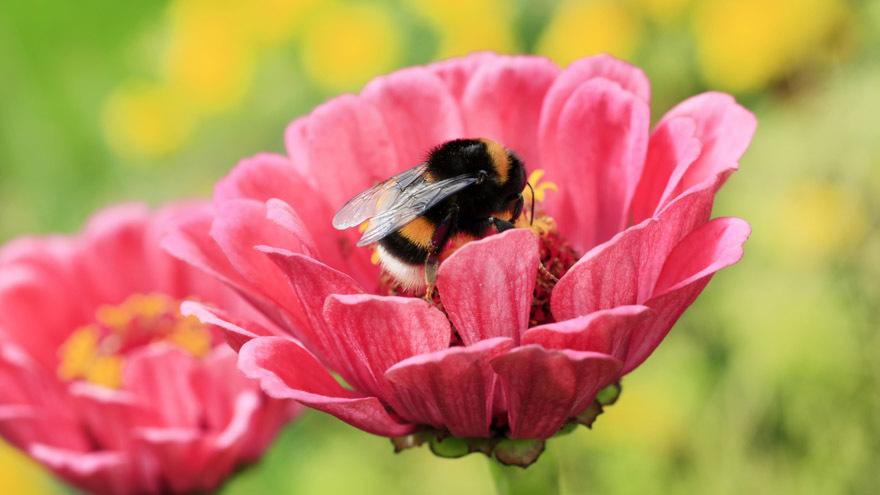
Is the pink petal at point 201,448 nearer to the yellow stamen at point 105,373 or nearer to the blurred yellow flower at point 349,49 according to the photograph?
the yellow stamen at point 105,373

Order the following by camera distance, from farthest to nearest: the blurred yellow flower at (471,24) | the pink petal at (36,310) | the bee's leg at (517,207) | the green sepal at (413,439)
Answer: the blurred yellow flower at (471,24)
the pink petal at (36,310)
the bee's leg at (517,207)
the green sepal at (413,439)

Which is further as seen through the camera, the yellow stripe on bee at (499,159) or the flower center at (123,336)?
the flower center at (123,336)

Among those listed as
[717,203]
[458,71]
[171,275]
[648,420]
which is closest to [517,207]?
[458,71]

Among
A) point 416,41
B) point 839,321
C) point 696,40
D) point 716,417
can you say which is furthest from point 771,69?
point 416,41

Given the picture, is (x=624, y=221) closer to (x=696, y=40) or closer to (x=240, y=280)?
(x=240, y=280)

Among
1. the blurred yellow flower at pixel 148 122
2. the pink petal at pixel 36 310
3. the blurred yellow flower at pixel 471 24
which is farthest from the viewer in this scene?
the blurred yellow flower at pixel 148 122

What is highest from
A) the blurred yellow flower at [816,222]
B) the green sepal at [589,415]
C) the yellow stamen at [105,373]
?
the green sepal at [589,415]

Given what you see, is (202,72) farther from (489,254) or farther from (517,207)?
(489,254)

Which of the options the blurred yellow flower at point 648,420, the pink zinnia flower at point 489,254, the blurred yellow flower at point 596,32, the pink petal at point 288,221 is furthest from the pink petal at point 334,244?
the blurred yellow flower at point 596,32

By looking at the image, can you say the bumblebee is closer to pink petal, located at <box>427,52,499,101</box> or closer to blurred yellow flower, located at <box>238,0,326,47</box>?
pink petal, located at <box>427,52,499,101</box>
